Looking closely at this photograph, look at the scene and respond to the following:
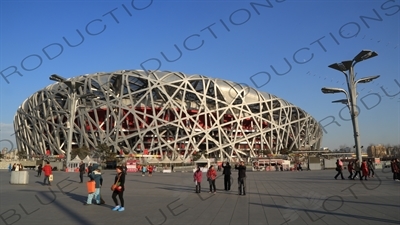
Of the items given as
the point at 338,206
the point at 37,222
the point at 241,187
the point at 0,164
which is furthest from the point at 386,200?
the point at 0,164

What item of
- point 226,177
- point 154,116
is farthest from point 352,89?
point 154,116

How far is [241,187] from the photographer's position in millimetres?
12555

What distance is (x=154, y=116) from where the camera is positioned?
177ft

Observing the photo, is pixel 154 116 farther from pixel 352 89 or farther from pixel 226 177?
pixel 226 177

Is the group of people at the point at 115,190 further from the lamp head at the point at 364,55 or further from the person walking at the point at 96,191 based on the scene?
the lamp head at the point at 364,55

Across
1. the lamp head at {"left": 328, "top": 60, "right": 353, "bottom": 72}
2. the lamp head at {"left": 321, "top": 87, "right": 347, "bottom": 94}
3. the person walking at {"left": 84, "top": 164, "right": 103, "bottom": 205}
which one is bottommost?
the person walking at {"left": 84, "top": 164, "right": 103, "bottom": 205}

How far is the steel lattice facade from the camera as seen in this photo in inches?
2137

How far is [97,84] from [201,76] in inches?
710

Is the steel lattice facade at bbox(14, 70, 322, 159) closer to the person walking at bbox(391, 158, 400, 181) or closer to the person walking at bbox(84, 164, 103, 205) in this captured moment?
the person walking at bbox(391, 158, 400, 181)

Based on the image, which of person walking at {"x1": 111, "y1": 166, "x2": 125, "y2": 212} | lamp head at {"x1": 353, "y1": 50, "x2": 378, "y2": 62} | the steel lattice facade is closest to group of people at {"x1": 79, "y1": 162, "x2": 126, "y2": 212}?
person walking at {"x1": 111, "y1": 166, "x2": 125, "y2": 212}

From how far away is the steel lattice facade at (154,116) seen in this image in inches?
2137

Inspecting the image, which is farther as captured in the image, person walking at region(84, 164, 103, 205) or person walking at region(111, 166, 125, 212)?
person walking at region(84, 164, 103, 205)

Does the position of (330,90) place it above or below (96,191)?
above

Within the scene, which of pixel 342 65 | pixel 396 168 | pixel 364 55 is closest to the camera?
pixel 396 168
